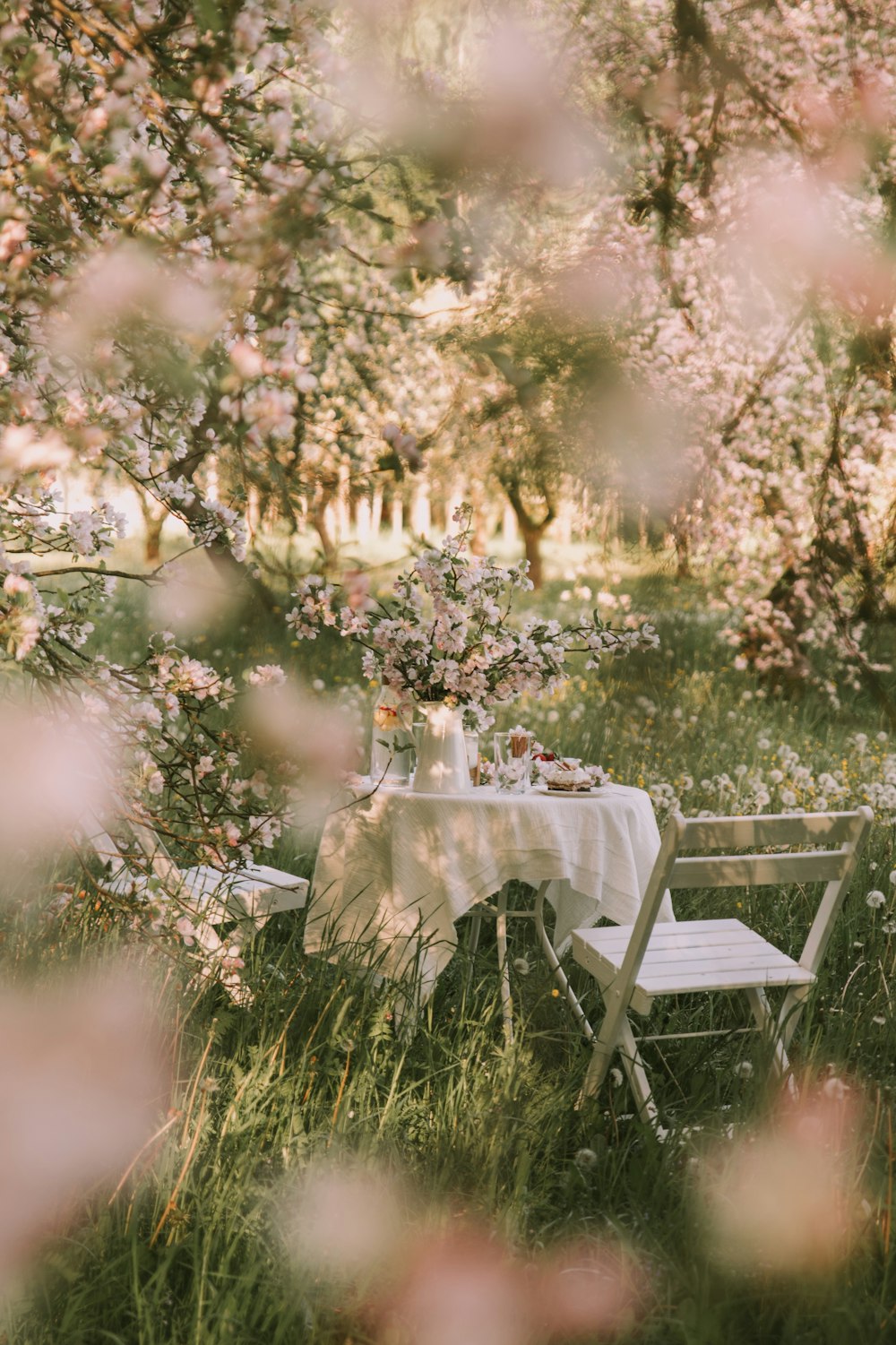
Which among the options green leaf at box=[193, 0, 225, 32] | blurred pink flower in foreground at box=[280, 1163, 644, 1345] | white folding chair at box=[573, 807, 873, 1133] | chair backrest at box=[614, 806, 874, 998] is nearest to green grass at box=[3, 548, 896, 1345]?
blurred pink flower in foreground at box=[280, 1163, 644, 1345]

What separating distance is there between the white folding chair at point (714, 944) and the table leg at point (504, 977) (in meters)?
0.25

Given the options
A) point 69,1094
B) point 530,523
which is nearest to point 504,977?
point 69,1094

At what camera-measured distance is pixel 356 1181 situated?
2289 mm

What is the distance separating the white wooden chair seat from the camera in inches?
106

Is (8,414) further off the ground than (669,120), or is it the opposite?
(669,120)

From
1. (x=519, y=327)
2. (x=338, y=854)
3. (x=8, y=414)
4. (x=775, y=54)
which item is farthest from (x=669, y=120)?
(x=8, y=414)

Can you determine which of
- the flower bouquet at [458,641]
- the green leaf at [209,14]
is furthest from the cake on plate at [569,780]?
the green leaf at [209,14]

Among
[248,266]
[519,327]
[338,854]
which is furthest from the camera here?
[519,327]

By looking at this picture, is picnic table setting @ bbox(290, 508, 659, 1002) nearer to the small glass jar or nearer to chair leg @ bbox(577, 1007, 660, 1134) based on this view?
the small glass jar

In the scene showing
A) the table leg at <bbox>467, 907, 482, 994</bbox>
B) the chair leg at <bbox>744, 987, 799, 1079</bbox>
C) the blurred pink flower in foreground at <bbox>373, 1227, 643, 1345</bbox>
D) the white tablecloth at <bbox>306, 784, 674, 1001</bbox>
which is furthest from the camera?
the table leg at <bbox>467, 907, 482, 994</bbox>

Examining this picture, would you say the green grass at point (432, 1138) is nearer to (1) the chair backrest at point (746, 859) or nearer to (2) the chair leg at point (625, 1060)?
(2) the chair leg at point (625, 1060)

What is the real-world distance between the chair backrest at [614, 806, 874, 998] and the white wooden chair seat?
0.32 ft

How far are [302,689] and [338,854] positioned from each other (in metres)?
3.50

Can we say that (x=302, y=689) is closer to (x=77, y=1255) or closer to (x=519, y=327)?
(x=519, y=327)
